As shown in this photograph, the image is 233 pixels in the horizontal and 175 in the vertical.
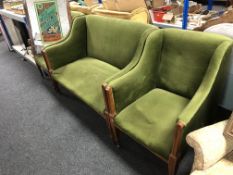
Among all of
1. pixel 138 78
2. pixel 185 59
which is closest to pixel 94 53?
pixel 138 78

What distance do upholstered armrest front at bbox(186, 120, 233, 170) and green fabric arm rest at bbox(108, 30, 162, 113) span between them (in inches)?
22.2

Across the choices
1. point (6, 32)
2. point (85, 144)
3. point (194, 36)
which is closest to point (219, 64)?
point (194, 36)

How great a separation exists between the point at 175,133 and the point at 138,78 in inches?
21.5

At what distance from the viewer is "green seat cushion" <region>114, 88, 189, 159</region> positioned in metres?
1.15

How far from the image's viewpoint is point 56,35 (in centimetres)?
231

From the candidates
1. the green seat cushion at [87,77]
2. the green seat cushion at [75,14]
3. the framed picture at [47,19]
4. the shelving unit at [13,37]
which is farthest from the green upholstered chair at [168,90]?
the shelving unit at [13,37]

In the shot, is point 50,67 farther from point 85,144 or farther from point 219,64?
point 219,64

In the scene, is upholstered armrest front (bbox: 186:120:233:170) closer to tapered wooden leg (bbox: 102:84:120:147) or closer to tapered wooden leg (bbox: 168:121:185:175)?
tapered wooden leg (bbox: 168:121:185:175)

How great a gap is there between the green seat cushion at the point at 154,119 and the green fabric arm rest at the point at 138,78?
0.06 m

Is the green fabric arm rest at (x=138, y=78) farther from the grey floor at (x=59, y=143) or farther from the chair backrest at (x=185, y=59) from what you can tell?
the grey floor at (x=59, y=143)

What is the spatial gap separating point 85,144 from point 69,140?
0.53ft

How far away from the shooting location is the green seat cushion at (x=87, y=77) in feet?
5.31

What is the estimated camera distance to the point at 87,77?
1.87 m

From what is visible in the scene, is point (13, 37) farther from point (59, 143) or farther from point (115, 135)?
point (115, 135)
